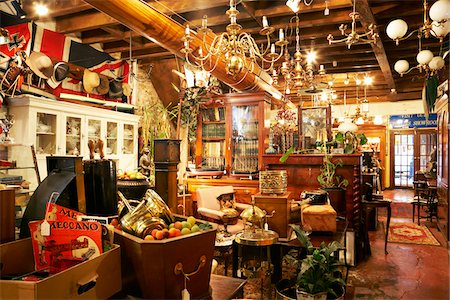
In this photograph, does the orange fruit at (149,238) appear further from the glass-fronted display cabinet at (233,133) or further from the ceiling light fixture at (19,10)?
the glass-fronted display cabinet at (233,133)

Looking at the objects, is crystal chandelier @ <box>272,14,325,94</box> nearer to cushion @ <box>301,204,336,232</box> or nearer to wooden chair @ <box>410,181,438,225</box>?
cushion @ <box>301,204,336,232</box>

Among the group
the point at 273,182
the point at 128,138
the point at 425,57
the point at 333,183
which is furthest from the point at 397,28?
the point at 128,138

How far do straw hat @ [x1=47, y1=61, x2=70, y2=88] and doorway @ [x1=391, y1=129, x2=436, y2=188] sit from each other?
401 inches

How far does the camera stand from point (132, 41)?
495 cm

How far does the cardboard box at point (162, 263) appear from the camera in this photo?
1.00 meters

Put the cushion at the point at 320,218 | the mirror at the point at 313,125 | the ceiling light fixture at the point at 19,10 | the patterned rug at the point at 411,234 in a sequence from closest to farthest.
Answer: the cushion at the point at 320,218 < the ceiling light fixture at the point at 19,10 < the mirror at the point at 313,125 < the patterned rug at the point at 411,234

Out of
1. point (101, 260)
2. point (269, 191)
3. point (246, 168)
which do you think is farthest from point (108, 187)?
point (246, 168)

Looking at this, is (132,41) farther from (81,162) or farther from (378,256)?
(378,256)

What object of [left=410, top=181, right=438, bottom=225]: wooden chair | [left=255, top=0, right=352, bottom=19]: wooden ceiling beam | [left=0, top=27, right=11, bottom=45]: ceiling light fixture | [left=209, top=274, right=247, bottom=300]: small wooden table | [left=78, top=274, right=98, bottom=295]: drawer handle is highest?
[left=255, top=0, right=352, bottom=19]: wooden ceiling beam

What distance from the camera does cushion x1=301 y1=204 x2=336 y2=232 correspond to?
308 cm

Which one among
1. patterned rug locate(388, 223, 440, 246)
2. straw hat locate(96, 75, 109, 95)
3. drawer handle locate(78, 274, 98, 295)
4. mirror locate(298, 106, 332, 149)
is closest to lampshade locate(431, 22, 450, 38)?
mirror locate(298, 106, 332, 149)

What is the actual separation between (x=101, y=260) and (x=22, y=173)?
9.01 ft

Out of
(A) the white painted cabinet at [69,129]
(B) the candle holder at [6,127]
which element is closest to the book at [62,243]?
(B) the candle holder at [6,127]

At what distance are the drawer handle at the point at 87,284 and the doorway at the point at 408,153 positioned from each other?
1188cm
